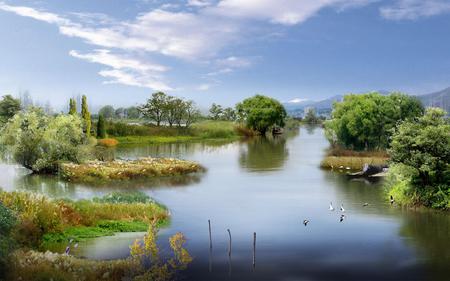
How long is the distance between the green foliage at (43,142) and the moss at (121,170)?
1.44m

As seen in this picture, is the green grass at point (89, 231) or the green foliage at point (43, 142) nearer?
the green grass at point (89, 231)

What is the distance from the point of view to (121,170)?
35125mm

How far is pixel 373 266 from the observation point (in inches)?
633

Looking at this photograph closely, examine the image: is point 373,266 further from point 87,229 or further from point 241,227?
point 87,229

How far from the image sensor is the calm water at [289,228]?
15.7 metres

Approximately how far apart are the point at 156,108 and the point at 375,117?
2020 inches

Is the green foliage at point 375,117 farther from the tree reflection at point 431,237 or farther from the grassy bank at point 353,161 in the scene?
the tree reflection at point 431,237

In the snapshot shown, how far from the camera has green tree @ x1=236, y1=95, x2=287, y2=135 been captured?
326ft

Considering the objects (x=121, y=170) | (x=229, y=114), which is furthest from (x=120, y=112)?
(x=121, y=170)

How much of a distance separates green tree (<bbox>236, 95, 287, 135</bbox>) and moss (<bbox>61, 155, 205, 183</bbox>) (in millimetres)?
59377

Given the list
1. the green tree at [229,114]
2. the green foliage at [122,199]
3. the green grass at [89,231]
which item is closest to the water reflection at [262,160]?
the green foliage at [122,199]

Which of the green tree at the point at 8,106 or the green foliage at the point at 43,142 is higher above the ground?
the green tree at the point at 8,106

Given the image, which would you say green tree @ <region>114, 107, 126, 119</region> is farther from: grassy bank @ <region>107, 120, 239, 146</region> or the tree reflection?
the tree reflection

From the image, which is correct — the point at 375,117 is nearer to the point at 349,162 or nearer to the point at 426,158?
the point at 349,162
